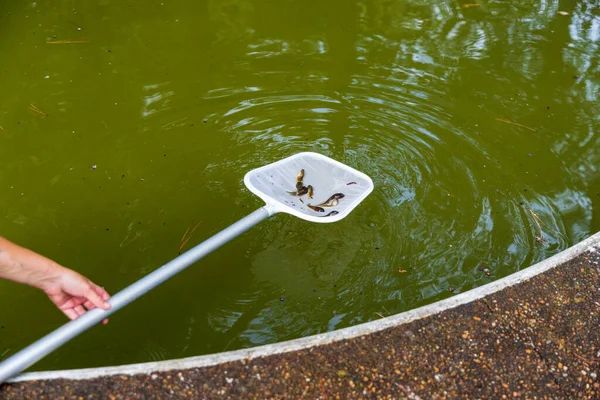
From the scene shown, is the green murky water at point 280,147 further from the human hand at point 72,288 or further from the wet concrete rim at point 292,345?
the wet concrete rim at point 292,345

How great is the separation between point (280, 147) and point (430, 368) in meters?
2.00

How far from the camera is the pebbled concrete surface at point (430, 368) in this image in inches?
68.1

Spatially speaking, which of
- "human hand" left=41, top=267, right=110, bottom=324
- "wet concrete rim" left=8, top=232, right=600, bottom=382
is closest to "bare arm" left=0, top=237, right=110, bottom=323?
"human hand" left=41, top=267, right=110, bottom=324

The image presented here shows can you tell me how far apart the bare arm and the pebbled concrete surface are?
1.14 ft

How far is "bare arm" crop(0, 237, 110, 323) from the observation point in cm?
185

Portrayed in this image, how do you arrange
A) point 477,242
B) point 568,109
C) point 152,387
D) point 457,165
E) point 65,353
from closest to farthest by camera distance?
1. point 152,387
2. point 65,353
3. point 477,242
4. point 457,165
5. point 568,109

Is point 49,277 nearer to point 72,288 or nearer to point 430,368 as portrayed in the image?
point 72,288

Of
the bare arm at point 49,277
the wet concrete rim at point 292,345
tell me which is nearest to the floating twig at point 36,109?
the bare arm at point 49,277

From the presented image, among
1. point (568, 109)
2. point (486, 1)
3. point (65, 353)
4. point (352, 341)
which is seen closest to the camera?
point (352, 341)

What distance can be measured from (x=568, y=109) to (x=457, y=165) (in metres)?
1.05

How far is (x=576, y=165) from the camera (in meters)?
3.43

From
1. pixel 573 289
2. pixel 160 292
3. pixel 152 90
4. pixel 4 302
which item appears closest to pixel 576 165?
pixel 573 289

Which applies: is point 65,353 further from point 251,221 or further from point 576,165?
point 576,165

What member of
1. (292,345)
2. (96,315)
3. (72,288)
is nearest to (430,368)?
(292,345)
